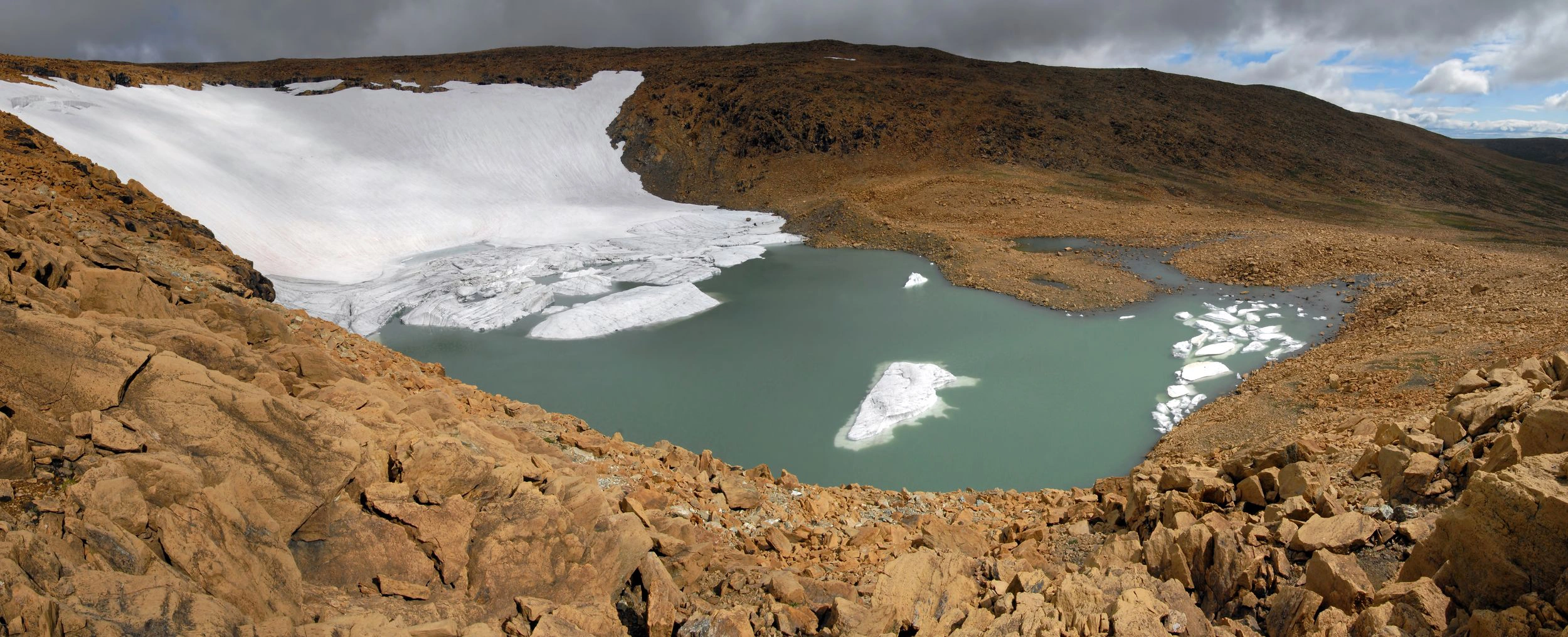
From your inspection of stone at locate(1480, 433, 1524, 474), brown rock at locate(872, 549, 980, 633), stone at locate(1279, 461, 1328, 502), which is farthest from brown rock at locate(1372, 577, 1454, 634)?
brown rock at locate(872, 549, 980, 633)

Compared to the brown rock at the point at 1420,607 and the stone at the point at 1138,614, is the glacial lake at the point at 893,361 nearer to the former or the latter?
the stone at the point at 1138,614

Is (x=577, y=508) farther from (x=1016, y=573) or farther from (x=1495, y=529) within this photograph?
(x=1495, y=529)

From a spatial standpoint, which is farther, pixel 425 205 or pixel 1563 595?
pixel 425 205

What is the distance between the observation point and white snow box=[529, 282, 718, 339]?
58.3 feet

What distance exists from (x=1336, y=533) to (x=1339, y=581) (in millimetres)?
956

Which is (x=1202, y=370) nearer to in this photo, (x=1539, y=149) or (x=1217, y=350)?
(x=1217, y=350)

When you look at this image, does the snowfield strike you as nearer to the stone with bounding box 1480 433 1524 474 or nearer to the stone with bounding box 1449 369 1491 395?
the stone with bounding box 1449 369 1491 395

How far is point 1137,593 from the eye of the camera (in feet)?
15.8

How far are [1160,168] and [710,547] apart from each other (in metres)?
38.5

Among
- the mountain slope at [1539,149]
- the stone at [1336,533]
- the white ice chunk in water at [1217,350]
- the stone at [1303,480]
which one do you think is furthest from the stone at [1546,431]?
the mountain slope at [1539,149]

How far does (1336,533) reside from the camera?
5.31 m

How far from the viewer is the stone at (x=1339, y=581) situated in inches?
177

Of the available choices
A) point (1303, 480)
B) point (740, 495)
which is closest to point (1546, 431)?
point (1303, 480)

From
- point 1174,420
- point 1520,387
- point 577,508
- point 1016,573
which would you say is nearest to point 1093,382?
point 1174,420
